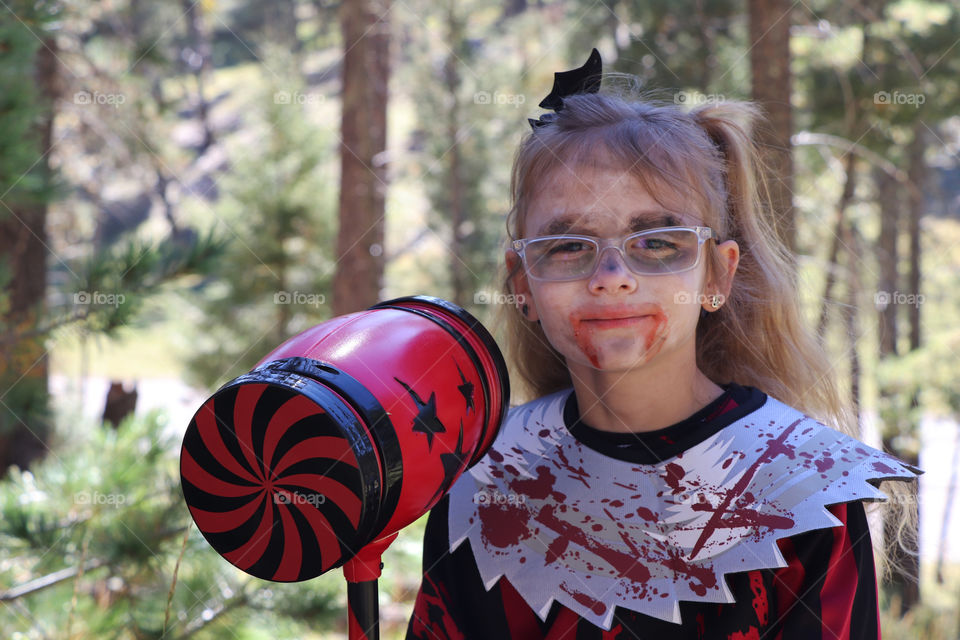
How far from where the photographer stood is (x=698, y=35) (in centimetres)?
791

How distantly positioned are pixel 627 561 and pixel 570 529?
0.41ft

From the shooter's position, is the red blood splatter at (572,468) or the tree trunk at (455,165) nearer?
the red blood splatter at (572,468)

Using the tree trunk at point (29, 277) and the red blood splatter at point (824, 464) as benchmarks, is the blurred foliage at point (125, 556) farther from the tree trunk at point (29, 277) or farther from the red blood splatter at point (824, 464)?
the red blood splatter at point (824, 464)

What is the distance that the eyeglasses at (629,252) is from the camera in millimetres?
1438

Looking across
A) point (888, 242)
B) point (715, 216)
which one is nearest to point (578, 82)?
point (715, 216)

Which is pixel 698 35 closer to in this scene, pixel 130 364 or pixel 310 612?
pixel 310 612

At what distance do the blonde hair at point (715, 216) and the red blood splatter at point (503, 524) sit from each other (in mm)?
401

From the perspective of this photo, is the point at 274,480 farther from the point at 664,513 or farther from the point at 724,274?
the point at 724,274

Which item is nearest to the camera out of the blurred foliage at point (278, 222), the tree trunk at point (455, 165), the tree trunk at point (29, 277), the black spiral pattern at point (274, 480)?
the black spiral pattern at point (274, 480)

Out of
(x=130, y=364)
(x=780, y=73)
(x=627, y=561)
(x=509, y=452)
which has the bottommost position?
(x=130, y=364)

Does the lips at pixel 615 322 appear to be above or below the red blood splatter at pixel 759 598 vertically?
above

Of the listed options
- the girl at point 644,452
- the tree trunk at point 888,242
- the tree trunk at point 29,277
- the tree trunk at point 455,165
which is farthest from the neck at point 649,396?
the tree trunk at point 455,165

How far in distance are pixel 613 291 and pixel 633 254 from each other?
82 millimetres

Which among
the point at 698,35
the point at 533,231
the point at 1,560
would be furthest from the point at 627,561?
the point at 698,35
